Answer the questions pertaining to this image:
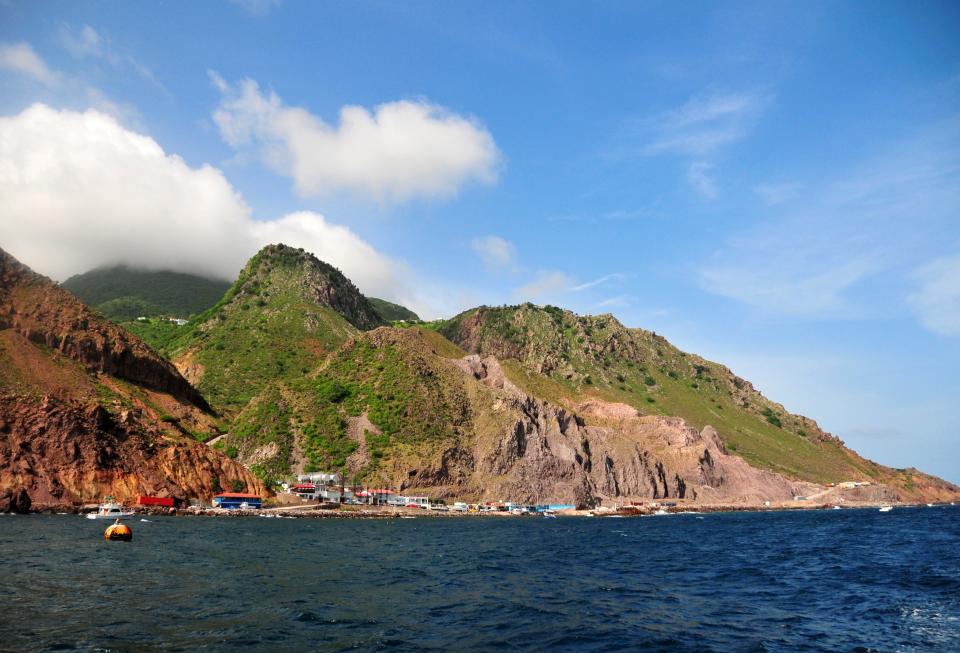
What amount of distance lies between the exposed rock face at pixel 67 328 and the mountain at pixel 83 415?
215 mm

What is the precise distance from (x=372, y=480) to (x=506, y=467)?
31314 mm

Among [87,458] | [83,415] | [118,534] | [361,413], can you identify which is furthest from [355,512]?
[118,534]

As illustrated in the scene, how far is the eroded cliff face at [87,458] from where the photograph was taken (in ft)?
316

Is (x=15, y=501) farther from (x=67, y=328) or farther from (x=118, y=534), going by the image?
(x=67, y=328)

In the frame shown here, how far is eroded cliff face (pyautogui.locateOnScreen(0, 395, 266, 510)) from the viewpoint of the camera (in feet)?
316

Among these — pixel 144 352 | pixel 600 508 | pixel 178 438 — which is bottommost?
pixel 600 508

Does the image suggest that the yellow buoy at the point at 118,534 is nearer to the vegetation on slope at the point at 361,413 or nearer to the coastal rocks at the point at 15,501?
the coastal rocks at the point at 15,501

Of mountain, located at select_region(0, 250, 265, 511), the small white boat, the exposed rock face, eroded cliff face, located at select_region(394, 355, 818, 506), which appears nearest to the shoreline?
the small white boat

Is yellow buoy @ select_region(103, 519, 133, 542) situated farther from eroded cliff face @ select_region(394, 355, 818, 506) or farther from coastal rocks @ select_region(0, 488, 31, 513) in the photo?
eroded cliff face @ select_region(394, 355, 818, 506)

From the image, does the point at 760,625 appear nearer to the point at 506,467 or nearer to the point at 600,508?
the point at 506,467

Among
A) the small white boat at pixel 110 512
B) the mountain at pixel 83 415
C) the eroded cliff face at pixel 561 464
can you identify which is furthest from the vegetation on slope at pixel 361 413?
the small white boat at pixel 110 512

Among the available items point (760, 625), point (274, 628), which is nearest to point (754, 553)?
point (760, 625)

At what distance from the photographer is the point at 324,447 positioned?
148500 millimetres

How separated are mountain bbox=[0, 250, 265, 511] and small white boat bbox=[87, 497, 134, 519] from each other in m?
6.93
